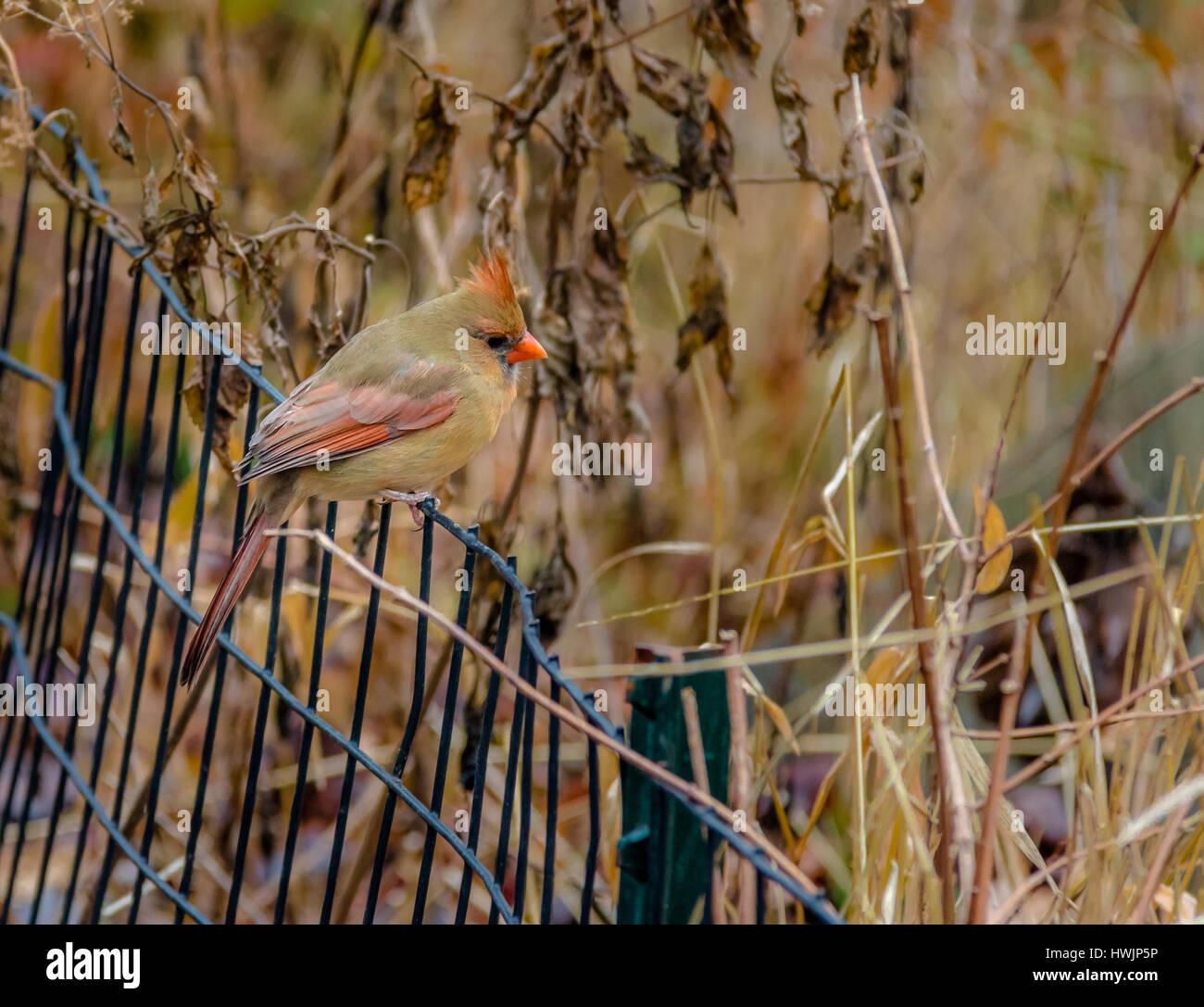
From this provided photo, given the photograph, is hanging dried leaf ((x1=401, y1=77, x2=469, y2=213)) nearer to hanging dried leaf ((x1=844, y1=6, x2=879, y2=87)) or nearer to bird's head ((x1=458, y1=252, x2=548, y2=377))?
bird's head ((x1=458, y1=252, x2=548, y2=377))

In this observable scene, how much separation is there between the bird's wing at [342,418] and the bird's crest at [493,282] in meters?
0.16

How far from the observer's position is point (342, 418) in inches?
86.6

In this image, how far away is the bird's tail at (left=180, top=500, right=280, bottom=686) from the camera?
1.97 meters

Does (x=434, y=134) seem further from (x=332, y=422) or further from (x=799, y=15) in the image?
(x=799, y=15)

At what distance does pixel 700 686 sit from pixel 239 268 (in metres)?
1.03

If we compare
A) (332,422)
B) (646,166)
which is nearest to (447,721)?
(332,422)

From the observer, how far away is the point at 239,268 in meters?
1.95

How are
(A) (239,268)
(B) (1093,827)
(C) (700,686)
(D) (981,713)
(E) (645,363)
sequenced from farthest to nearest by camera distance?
1. (E) (645,363)
2. (D) (981,713)
3. (A) (239,268)
4. (B) (1093,827)
5. (C) (700,686)

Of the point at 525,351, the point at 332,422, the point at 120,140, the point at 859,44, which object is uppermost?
the point at 859,44

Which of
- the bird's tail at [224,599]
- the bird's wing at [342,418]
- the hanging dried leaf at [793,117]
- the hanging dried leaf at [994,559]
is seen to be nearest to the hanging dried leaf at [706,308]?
the hanging dried leaf at [793,117]

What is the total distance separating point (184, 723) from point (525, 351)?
963 millimetres

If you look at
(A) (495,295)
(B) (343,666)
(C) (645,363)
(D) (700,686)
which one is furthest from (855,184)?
(C) (645,363)

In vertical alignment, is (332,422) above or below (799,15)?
below
